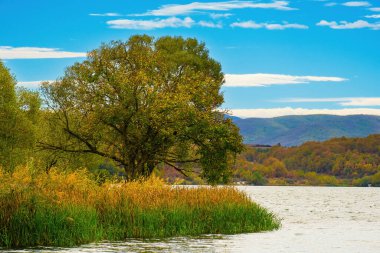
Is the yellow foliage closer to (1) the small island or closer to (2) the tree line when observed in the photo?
(1) the small island

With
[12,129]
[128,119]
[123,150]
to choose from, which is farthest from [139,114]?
[12,129]

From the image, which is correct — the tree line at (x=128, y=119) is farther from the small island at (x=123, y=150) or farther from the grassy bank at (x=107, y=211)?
the grassy bank at (x=107, y=211)

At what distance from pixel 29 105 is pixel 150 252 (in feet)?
174

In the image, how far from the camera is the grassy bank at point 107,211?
1372 inches

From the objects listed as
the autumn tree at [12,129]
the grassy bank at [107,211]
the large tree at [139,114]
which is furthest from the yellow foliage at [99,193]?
A: the autumn tree at [12,129]

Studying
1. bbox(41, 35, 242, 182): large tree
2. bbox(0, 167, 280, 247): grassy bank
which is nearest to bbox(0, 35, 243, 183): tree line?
bbox(41, 35, 242, 182): large tree

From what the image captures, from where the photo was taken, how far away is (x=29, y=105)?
83.1 m

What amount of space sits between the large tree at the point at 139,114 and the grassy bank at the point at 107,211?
58.0ft

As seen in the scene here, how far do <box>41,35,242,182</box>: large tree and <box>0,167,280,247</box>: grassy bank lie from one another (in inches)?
696

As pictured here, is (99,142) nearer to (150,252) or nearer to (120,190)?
(120,190)

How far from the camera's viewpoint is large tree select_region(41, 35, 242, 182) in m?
63.0

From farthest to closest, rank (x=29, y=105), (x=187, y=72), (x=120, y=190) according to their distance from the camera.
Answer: (x=29, y=105)
(x=187, y=72)
(x=120, y=190)

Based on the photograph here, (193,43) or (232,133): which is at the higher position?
(193,43)

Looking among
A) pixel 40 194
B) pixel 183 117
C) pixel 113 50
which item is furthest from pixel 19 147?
pixel 40 194
